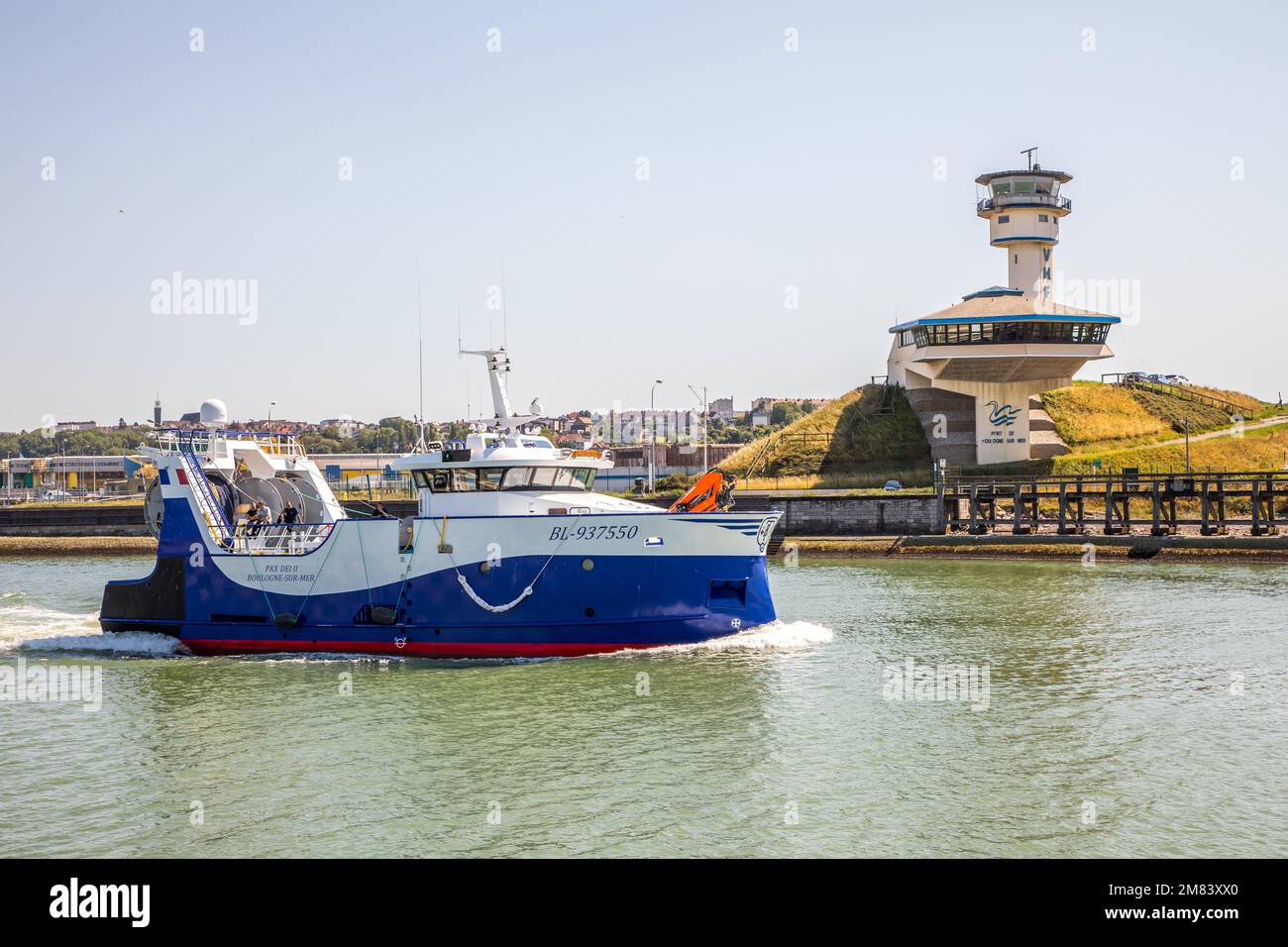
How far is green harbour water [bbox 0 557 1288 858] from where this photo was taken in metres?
13.5

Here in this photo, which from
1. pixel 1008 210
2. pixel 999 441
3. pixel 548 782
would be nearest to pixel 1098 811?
pixel 548 782

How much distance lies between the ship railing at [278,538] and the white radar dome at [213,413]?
12.3 ft

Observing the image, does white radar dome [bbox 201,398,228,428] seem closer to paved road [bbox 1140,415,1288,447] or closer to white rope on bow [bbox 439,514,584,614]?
white rope on bow [bbox 439,514,584,614]

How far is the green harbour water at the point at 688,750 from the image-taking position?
13.5 metres

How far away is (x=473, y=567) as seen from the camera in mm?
23266

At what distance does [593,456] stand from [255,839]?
44.4 ft

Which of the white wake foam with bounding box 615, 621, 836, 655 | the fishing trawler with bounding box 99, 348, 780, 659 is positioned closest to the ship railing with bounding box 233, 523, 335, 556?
the fishing trawler with bounding box 99, 348, 780, 659

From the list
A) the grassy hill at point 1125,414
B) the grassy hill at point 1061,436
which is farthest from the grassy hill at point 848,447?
the grassy hill at point 1125,414

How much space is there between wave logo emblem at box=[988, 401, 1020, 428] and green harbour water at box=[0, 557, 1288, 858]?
132 ft

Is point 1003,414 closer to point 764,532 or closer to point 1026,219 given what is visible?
point 1026,219

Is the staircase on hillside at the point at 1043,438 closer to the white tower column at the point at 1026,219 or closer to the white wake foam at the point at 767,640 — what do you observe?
the white tower column at the point at 1026,219

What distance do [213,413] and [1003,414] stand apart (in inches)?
1984

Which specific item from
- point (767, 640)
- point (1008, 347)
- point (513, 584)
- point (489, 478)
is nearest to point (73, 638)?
point (489, 478)
